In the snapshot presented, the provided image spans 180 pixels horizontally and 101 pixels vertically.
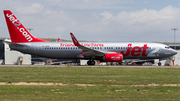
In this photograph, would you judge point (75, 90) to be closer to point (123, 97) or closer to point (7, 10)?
point (123, 97)

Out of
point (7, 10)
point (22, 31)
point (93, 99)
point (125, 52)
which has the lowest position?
point (93, 99)

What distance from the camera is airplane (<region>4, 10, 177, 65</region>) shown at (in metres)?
35.5

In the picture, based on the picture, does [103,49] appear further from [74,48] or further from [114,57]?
[74,48]

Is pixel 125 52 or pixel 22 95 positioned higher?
pixel 125 52

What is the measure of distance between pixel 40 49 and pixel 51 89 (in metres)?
23.9

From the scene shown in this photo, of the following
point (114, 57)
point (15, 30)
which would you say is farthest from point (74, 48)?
point (15, 30)

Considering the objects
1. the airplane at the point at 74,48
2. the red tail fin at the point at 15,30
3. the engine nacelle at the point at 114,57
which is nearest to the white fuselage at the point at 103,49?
the airplane at the point at 74,48

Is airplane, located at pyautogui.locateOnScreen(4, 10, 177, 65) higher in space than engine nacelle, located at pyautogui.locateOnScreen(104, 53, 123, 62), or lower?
higher

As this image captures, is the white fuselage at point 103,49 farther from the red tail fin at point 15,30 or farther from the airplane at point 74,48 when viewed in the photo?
the red tail fin at point 15,30

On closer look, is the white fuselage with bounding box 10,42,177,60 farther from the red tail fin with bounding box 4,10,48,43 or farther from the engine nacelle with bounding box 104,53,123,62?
the engine nacelle with bounding box 104,53,123,62

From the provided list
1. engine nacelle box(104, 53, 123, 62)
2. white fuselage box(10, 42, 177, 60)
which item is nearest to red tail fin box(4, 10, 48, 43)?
white fuselage box(10, 42, 177, 60)

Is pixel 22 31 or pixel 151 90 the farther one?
pixel 22 31

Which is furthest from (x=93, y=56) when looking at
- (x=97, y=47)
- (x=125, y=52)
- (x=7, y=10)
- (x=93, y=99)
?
(x=93, y=99)

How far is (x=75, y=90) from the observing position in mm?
12586
